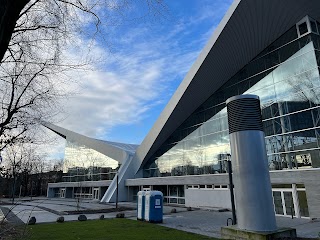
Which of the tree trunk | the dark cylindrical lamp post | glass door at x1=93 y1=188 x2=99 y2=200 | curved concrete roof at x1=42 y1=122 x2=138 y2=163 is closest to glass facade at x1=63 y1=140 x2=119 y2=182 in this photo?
curved concrete roof at x1=42 y1=122 x2=138 y2=163

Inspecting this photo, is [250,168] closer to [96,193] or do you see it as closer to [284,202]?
[284,202]

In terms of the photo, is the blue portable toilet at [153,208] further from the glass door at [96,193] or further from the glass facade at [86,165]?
the glass door at [96,193]

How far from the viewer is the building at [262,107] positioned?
1766 centimetres

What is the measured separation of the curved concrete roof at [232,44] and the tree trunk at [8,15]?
62.8ft

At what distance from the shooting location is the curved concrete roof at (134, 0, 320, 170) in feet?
64.7

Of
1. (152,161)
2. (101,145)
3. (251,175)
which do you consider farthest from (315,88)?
(101,145)

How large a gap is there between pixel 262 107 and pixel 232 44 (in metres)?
5.76

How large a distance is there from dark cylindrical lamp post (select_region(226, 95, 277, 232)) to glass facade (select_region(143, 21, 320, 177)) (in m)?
8.81

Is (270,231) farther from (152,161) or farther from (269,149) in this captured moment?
(152,161)

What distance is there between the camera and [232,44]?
22422mm

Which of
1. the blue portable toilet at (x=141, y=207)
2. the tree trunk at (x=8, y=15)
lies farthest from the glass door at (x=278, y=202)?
the tree trunk at (x=8, y=15)

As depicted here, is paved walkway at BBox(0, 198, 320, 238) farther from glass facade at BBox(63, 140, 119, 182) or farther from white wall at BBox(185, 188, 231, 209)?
glass facade at BBox(63, 140, 119, 182)

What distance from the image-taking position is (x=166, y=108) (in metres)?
28.5

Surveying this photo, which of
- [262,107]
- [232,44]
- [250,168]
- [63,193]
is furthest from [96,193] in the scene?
[250,168]
